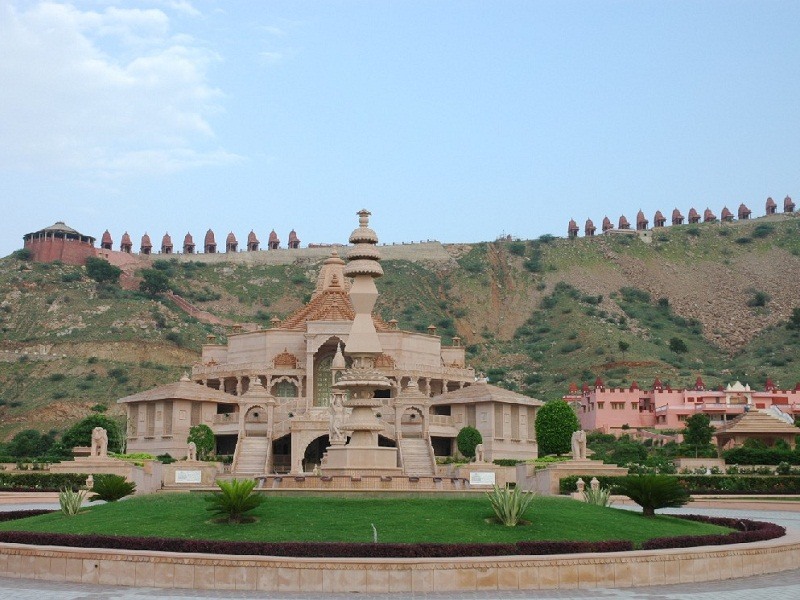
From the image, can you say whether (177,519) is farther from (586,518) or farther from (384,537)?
(586,518)

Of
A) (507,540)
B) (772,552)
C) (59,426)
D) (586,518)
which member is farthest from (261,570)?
(59,426)

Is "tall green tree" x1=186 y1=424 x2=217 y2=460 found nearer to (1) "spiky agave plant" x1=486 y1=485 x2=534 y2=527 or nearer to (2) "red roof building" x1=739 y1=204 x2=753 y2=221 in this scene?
(1) "spiky agave plant" x1=486 y1=485 x2=534 y2=527

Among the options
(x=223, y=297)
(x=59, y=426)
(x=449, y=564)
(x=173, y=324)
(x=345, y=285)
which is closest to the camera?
(x=449, y=564)

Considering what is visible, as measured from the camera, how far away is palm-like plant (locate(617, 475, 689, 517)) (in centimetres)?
2311

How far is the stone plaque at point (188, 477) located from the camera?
132ft

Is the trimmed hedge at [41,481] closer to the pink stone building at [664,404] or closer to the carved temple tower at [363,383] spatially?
the carved temple tower at [363,383]

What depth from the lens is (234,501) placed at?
20297mm

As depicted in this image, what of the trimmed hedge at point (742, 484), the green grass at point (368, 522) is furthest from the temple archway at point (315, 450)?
the green grass at point (368, 522)

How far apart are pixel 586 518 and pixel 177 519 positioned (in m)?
8.66

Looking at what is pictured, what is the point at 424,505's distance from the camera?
22.4 metres

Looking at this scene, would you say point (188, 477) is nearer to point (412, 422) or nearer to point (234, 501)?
point (412, 422)

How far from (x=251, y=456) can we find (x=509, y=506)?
90.3 feet

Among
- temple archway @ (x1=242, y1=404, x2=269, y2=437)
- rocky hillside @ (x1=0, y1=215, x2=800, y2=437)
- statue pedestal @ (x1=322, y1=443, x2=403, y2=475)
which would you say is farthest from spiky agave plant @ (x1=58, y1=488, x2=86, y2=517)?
rocky hillside @ (x1=0, y1=215, x2=800, y2=437)

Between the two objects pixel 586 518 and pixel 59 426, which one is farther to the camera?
pixel 59 426
